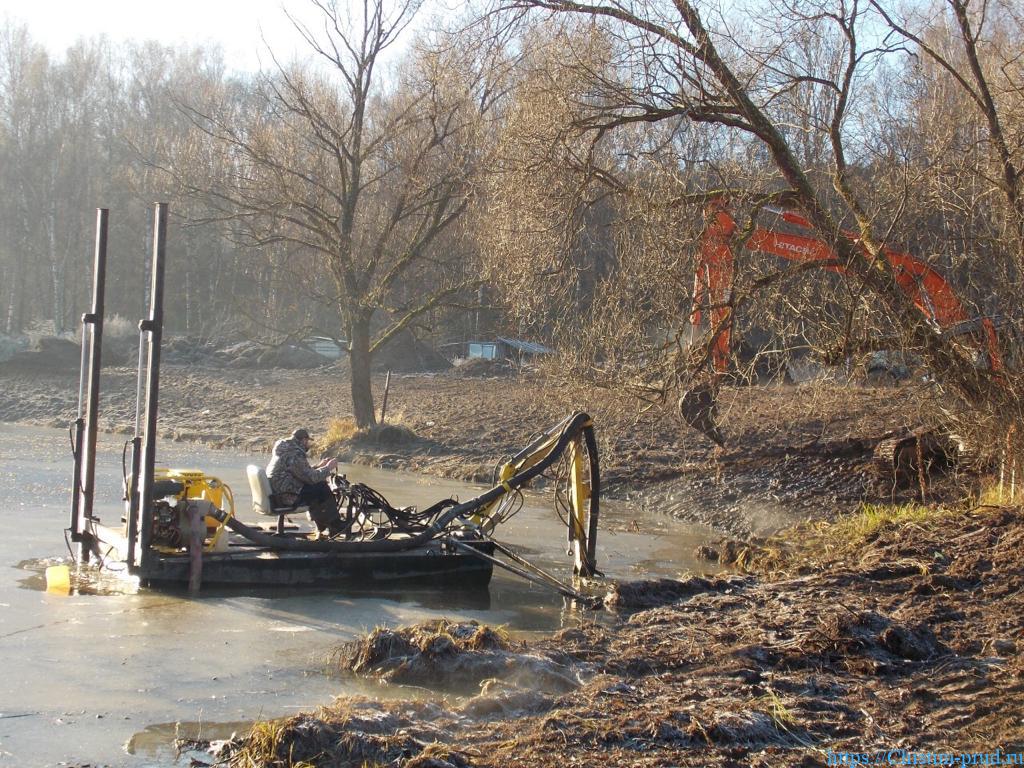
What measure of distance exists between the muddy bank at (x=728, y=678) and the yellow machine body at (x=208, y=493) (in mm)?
3100

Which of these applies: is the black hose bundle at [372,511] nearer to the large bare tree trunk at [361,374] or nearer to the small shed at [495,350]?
the large bare tree trunk at [361,374]

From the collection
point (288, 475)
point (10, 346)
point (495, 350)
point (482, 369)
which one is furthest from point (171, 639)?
point (10, 346)

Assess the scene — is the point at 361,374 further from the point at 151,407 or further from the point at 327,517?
the point at 151,407

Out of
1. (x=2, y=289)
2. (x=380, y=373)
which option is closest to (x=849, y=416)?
(x=380, y=373)

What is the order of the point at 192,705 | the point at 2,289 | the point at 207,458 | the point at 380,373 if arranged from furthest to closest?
the point at 2,289 < the point at 380,373 < the point at 207,458 < the point at 192,705

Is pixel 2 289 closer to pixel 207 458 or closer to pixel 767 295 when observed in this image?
pixel 207 458

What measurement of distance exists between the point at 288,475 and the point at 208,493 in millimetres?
825

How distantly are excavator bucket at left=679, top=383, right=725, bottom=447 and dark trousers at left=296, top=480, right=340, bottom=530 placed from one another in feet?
15.8

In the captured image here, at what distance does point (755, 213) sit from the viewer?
13375mm

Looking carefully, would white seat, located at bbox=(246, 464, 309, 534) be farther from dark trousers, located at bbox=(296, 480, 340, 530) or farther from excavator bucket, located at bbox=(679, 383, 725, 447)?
excavator bucket, located at bbox=(679, 383, 725, 447)

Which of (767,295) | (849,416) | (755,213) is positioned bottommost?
(849,416)

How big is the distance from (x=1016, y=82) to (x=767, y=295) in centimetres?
393

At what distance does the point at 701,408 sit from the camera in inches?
625

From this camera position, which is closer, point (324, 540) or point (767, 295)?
point (324, 540)
